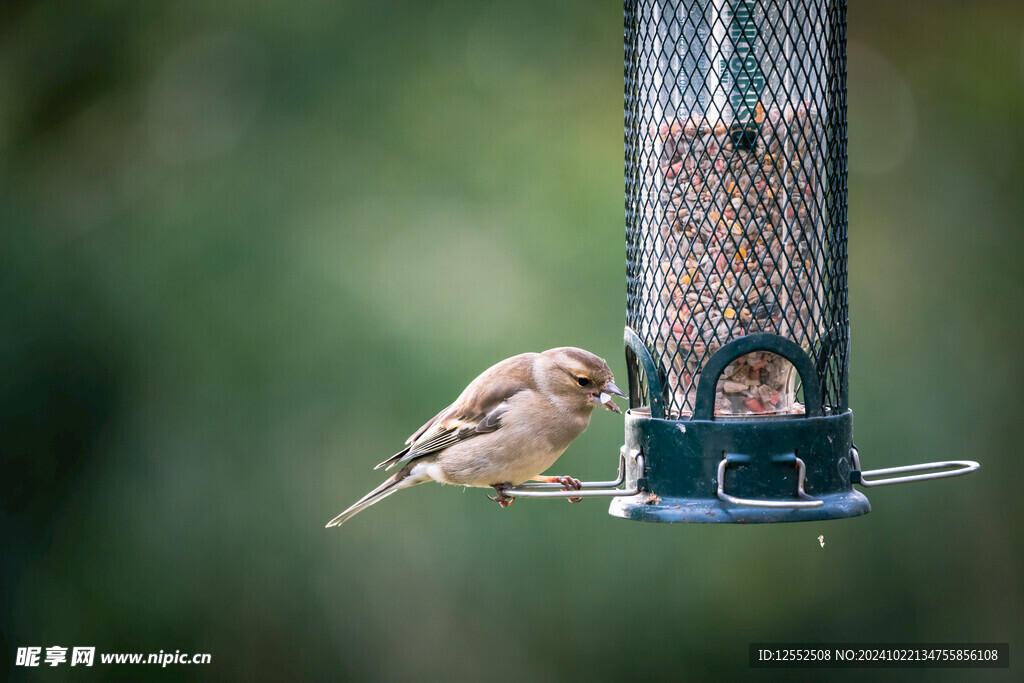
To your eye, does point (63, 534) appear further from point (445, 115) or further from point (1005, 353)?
point (1005, 353)

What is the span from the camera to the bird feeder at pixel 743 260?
454 centimetres

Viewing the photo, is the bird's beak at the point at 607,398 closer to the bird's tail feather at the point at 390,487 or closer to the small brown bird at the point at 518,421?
the small brown bird at the point at 518,421

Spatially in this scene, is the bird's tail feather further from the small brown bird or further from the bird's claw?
the bird's claw

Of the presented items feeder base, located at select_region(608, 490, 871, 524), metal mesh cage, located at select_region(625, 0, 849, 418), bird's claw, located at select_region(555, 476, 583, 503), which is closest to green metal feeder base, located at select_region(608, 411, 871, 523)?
feeder base, located at select_region(608, 490, 871, 524)

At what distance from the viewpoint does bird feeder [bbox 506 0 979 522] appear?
14.9 feet

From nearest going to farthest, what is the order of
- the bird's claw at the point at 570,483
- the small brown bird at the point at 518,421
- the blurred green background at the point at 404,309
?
the bird's claw at the point at 570,483, the small brown bird at the point at 518,421, the blurred green background at the point at 404,309

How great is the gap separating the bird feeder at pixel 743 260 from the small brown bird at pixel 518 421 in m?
0.43

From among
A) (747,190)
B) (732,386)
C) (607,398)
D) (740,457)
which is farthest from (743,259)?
(607,398)

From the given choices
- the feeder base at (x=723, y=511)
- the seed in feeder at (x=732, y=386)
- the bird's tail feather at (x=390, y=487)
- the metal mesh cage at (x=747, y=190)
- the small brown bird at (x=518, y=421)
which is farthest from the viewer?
the bird's tail feather at (x=390, y=487)

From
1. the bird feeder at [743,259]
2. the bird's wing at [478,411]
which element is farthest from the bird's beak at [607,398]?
the bird's wing at [478,411]

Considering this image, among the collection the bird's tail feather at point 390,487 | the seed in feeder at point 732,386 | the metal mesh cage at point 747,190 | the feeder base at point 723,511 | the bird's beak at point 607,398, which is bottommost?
the bird's tail feather at point 390,487

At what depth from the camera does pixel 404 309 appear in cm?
806

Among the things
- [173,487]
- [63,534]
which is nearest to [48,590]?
[63,534]

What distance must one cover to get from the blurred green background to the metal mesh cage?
108 inches
